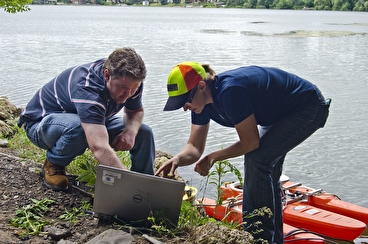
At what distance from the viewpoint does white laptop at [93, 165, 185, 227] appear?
3.78 metres

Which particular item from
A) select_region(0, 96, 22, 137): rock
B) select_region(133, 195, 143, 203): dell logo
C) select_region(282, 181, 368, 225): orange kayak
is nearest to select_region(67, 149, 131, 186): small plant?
select_region(133, 195, 143, 203): dell logo

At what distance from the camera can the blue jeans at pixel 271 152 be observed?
4.21m

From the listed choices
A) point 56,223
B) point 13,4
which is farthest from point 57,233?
point 13,4

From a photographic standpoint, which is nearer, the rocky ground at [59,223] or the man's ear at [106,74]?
the rocky ground at [59,223]

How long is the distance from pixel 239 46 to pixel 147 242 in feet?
81.4

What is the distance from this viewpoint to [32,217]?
4.03m

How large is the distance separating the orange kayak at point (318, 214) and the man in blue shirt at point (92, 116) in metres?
1.69

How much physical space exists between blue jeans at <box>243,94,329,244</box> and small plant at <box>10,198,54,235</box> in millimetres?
1591

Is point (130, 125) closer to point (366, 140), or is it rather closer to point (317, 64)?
point (366, 140)

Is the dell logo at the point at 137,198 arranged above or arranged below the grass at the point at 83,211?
above

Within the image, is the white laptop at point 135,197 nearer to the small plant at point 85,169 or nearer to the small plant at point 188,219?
→ the small plant at point 188,219

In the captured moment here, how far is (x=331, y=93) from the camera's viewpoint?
15234 mm

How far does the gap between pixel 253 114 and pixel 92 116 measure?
1207 mm

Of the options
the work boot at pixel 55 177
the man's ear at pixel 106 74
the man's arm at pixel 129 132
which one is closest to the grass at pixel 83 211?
the work boot at pixel 55 177
